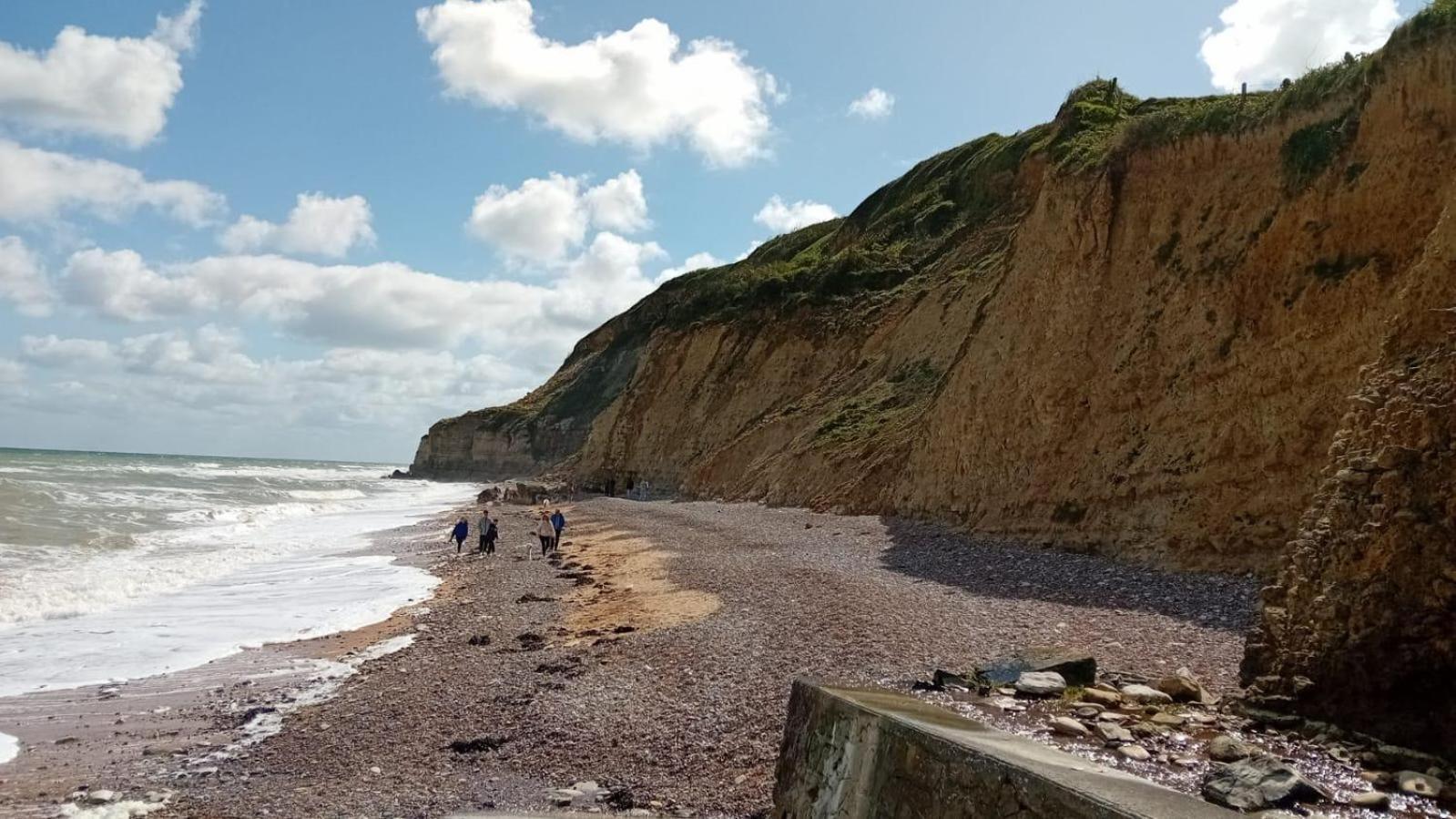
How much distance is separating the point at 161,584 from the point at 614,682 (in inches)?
529

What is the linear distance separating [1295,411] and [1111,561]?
330 cm

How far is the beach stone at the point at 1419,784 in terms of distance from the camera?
14.1 feet

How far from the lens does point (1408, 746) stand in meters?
4.89

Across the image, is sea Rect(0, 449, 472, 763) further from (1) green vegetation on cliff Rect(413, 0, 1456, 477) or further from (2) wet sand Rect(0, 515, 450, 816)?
(1) green vegetation on cliff Rect(413, 0, 1456, 477)

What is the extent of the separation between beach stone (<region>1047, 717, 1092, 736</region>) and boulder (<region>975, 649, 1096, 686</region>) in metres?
1.02

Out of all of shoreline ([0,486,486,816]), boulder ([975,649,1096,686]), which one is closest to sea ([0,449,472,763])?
shoreline ([0,486,486,816])

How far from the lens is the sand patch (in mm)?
12617

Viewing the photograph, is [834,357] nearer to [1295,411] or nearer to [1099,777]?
[1295,411]

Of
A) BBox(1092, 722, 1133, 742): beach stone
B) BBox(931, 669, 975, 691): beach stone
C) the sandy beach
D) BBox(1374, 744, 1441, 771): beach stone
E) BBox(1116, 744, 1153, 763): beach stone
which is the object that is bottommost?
the sandy beach

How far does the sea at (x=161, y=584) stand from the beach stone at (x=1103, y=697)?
943cm

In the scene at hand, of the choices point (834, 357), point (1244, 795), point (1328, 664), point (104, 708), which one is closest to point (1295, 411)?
point (1328, 664)

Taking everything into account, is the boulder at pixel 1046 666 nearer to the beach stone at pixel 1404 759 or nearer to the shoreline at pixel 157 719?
the beach stone at pixel 1404 759

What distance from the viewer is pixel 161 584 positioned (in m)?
18.4

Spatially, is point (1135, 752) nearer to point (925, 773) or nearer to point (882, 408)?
point (925, 773)
